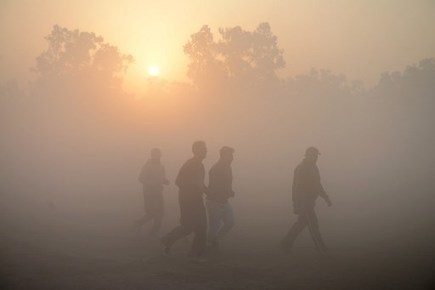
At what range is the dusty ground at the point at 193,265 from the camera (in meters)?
8.68

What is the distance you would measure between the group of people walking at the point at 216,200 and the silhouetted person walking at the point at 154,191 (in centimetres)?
225

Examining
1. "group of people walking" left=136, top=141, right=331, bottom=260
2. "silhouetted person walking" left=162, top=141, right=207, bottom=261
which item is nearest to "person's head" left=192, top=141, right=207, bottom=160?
"group of people walking" left=136, top=141, right=331, bottom=260

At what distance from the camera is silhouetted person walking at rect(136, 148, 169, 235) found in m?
13.7

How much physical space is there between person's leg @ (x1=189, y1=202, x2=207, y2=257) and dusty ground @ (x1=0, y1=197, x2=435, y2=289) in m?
0.26

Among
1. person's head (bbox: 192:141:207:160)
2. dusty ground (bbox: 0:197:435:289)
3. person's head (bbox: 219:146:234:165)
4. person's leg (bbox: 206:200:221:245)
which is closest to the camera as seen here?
dusty ground (bbox: 0:197:435:289)

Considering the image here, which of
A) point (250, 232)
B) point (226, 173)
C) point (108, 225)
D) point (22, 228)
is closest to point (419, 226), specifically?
point (250, 232)

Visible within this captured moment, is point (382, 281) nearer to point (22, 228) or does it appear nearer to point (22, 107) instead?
point (22, 228)

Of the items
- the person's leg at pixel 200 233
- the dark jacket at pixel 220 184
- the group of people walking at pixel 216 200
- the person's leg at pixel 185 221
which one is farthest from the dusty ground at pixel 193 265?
the dark jacket at pixel 220 184

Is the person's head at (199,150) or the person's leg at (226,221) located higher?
the person's head at (199,150)

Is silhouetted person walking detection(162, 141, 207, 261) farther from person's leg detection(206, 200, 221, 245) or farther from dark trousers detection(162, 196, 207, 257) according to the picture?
person's leg detection(206, 200, 221, 245)

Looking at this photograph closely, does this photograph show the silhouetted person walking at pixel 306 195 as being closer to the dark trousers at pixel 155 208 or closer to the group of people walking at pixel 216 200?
the group of people walking at pixel 216 200

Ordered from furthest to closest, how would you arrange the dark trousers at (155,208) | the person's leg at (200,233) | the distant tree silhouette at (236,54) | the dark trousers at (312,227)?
the distant tree silhouette at (236,54) < the dark trousers at (155,208) < the dark trousers at (312,227) < the person's leg at (200,233)

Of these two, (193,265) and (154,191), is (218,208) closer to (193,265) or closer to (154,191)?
Result: (193,265)

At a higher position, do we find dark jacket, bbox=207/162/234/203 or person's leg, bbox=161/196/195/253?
dark jacket, bbox=207/162/234/203
